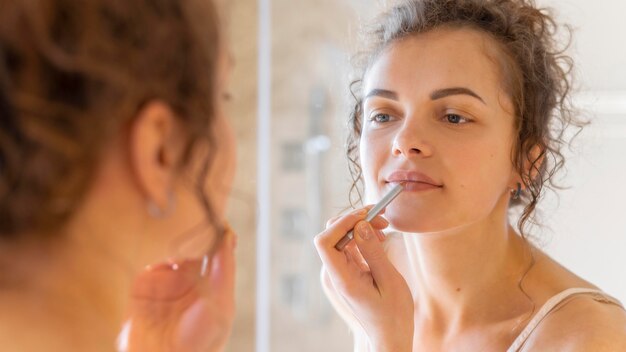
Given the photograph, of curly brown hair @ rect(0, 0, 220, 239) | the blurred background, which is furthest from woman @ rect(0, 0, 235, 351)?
the blurred background

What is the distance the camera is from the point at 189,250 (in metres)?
0.71

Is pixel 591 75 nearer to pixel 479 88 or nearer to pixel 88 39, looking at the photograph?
pixel 479 88

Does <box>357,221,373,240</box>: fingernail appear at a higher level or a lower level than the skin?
higher

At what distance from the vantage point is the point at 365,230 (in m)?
0.98

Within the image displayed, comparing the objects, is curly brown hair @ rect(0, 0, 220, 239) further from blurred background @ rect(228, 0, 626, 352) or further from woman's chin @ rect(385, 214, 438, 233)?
blurred background @ rect(228, 0, 626, 352)

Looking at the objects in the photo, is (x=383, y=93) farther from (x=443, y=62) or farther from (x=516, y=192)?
(x=516, y=192)

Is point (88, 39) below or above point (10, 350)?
above

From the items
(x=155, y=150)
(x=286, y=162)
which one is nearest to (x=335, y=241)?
(x=155, y=150)

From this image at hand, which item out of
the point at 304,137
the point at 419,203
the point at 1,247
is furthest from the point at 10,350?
the point at 304,137

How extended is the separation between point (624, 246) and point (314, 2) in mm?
1065

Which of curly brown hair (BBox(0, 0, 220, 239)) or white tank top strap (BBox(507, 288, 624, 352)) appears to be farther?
white tank top strap (BBox(507, 288, 624, 352))

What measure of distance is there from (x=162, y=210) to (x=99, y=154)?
0.09m

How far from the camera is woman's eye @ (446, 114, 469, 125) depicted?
1039 mm

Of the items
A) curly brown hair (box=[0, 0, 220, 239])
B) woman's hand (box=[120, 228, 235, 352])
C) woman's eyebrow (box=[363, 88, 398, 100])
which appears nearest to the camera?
curly brown hair (box=[0, 0, 220, 239])
